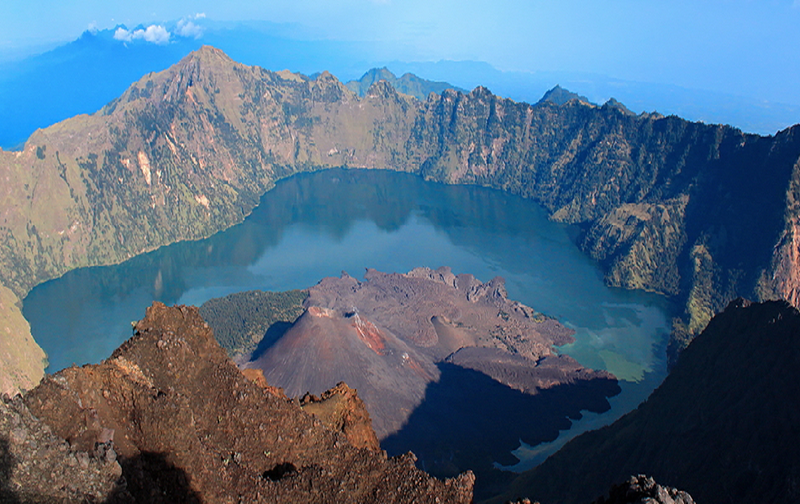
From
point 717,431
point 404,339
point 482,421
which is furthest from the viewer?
point 404,339

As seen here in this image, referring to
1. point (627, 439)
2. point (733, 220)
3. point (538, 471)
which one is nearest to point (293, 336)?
point (538, 471)

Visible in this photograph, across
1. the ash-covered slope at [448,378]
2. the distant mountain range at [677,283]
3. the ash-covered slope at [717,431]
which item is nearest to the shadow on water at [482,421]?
the ash-covered slope at [448,378]

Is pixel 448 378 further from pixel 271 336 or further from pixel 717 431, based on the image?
pixel 717 431

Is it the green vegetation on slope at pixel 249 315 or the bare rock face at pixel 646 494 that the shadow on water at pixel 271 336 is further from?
the bare rock face at pixel 646 494

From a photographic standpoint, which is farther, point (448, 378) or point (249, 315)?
point (249, 315)

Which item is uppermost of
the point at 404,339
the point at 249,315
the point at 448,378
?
the point at 448,378

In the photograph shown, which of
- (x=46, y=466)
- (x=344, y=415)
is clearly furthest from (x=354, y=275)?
(x=46, y=466)

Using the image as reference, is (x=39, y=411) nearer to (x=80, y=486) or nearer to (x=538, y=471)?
(x=80, y=486)
